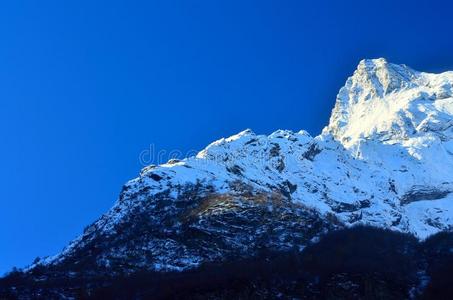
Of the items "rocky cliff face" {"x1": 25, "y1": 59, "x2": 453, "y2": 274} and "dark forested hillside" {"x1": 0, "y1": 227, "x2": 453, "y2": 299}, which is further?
"rocky cliff face" {"x1": 25, "y1": 59, "x2": 453, "y2": 274}

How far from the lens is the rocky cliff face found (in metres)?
100

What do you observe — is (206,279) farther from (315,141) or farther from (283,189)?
(315,141)

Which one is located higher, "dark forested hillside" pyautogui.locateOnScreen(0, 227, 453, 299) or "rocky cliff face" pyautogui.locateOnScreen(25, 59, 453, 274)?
"rocky cliff face" pyautogui.locateOnScreen(25, 59, 453, 274)

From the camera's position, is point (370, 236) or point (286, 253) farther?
point (370, 236)

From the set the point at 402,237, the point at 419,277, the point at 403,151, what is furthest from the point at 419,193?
the point at 419,277

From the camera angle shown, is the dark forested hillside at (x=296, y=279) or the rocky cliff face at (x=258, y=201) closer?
the dark forested hillside at (x=296, y=279)

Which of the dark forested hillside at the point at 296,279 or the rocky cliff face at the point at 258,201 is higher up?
the rocky cliff face at the point at 258,201

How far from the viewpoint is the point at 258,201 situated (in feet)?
383

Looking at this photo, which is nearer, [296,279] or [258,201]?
[296,279]

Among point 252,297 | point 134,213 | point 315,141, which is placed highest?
point 315,141

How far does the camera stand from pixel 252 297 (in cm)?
7619

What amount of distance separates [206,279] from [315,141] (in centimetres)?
10360

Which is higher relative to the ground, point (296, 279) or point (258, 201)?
point (258, 201)

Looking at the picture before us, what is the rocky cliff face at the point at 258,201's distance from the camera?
100 metres
